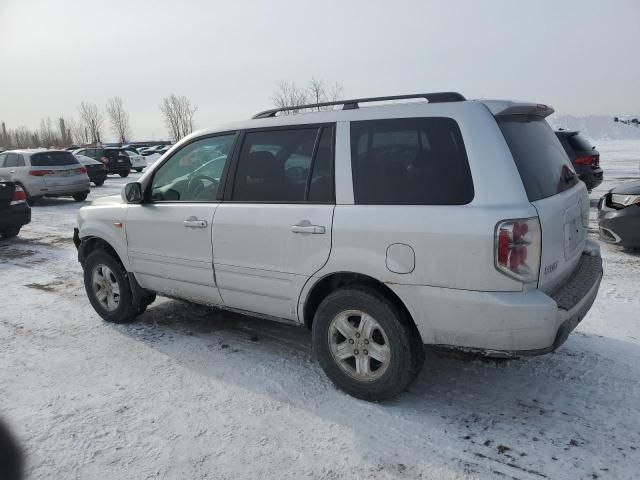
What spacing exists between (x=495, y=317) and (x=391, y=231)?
733 millimetres

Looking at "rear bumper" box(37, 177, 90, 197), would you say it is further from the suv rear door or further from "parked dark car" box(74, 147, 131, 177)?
the suv rear door

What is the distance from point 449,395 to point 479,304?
90 centimetres

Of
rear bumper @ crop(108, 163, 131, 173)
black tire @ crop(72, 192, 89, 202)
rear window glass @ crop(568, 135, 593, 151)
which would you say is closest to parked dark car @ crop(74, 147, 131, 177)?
rear bumper @ crop(108, 163, 131, 173)

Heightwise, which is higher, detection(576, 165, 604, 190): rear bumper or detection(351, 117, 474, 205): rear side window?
detection(351, 117, 474, 205): rear side window

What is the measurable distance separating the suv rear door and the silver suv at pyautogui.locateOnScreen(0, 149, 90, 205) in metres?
14.3

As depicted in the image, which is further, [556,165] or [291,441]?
[556,165]

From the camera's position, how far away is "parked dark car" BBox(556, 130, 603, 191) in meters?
11.0

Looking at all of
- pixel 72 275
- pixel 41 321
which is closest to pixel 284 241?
pixel 41 321

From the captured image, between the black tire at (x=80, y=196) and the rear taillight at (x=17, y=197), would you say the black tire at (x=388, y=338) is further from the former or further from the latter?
the black tire at (x=80, y=196)

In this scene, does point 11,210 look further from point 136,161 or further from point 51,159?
point 136,161

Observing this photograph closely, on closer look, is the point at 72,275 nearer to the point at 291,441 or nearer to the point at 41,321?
the point at 41,321

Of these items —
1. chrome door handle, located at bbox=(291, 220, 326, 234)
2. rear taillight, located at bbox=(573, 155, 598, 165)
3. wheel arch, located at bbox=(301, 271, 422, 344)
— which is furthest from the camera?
rear taillight, located at bbox=(573, 155, 598, 165)

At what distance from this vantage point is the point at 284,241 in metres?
3.40

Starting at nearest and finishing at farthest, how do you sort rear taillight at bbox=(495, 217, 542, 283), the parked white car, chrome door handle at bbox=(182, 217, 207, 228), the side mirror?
rear taillight at bbox=(495, 217, 542, 283) < chrome door handle at bbox=(182, 217, 207, 228) < the side mirror < the parked white car
